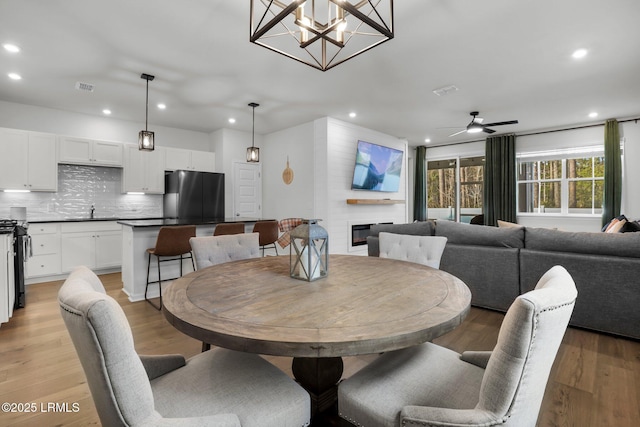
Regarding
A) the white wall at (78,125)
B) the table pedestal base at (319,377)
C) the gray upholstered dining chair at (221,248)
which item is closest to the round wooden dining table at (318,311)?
the table pedestal base at (319,377)

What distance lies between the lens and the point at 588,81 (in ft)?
12.7

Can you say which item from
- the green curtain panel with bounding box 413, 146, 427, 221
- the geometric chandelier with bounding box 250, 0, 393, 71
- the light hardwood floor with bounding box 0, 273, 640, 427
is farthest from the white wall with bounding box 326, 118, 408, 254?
the light hardwood floor with bounding box 0, 273, 640, 427

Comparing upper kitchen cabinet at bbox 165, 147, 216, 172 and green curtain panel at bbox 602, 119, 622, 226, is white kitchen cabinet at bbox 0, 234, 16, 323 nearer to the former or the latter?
upper kitchen cabinet at bbox 165, 147, 216, 172

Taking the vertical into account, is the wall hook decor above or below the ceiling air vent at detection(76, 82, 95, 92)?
below

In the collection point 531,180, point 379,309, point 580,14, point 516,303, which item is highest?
point 580,14

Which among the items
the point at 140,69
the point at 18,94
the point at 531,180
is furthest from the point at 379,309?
the point at 531,180

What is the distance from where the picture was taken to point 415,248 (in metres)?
2.14

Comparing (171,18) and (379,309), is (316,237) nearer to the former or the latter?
(379,309)

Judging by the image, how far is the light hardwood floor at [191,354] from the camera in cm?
164

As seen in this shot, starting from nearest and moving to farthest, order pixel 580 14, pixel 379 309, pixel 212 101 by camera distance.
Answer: pixel 379 309
pixel 580 14
pixel 212 101

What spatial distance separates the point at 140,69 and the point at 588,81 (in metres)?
5.45

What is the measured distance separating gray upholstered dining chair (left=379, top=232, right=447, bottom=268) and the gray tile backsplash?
5.16 m

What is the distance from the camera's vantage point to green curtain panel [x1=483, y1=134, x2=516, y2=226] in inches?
261

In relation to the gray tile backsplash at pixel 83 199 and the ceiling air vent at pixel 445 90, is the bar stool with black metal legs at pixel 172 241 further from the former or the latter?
the ceiling air vent at pixel 445 90
